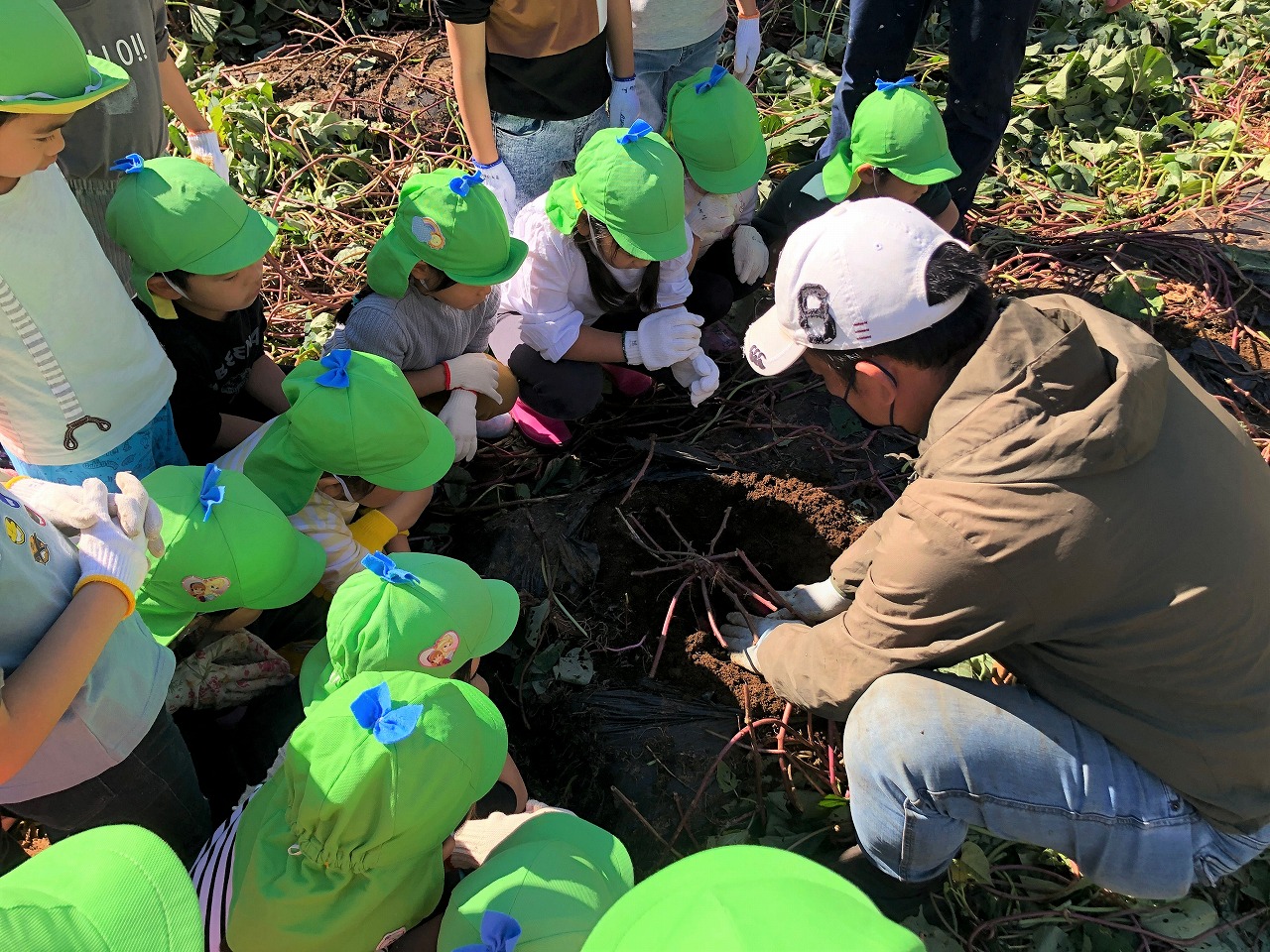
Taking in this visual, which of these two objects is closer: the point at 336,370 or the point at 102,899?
the point at 102,899

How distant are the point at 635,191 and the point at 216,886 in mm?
1829

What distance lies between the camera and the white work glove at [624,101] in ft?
10.3

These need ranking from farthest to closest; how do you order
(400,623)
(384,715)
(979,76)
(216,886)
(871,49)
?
(871,49) → (979,76) → (400,623) → (216,886) → (384,715)

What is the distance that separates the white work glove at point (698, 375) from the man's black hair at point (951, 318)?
1139 mm

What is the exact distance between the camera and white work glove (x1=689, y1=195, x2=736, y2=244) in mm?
2967

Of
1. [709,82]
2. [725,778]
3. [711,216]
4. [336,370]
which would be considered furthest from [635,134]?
[725,778]

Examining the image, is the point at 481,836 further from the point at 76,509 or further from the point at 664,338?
the point at 664,338

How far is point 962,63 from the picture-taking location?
3.27 meters

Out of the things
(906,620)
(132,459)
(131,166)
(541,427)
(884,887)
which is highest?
(131,166)

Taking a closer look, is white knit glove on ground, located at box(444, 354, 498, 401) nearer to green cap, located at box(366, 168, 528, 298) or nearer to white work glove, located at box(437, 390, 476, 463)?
white work glove, located at box(437, 390, 476, 463)

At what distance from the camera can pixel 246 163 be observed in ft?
12.9

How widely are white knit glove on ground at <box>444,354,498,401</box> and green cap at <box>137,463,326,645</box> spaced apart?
0.87 meters

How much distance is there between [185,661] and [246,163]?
2.72 metres

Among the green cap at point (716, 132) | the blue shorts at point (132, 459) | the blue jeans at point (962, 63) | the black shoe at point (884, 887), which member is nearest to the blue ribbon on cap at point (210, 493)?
the blue shorts at point (132, 459)
